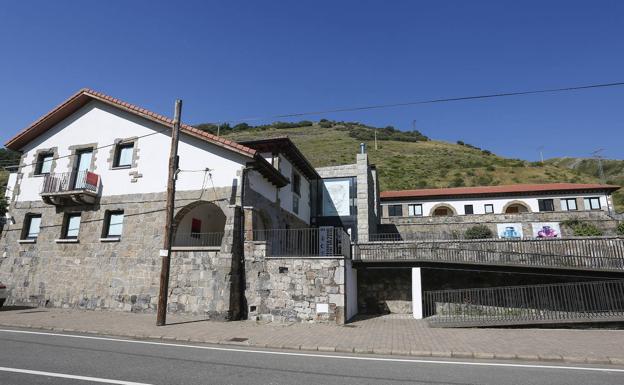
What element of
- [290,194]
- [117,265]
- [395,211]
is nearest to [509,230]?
[395,211]

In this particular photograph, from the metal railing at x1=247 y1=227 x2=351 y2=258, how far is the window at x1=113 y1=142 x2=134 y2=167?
8.19m

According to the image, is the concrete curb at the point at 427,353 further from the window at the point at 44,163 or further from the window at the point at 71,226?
the window at the point at 44,163

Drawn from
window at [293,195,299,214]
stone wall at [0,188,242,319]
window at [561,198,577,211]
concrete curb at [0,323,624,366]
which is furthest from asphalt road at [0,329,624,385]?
window at [561,198,577,211]

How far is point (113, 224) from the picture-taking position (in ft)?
58.4

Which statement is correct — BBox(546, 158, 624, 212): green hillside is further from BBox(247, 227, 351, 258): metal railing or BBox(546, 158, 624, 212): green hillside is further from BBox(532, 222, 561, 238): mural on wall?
BBox(247, 227, 351, 258): metal railing

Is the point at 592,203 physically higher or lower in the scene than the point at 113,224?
higher

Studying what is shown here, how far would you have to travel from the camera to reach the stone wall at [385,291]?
18000 millimetres

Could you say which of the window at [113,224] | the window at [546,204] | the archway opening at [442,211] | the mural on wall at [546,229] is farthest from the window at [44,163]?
the window at [546,204]

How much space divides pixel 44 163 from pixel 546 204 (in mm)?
45559

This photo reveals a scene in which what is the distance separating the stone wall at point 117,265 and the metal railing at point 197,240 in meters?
1.25

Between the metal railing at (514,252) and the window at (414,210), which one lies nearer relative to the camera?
the metal railing at (514,252)

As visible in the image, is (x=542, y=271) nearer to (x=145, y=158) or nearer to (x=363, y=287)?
(x=363, y=287)

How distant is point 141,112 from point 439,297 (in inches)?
705

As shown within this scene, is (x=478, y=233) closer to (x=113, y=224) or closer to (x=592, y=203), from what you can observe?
(x=592, y=203)
